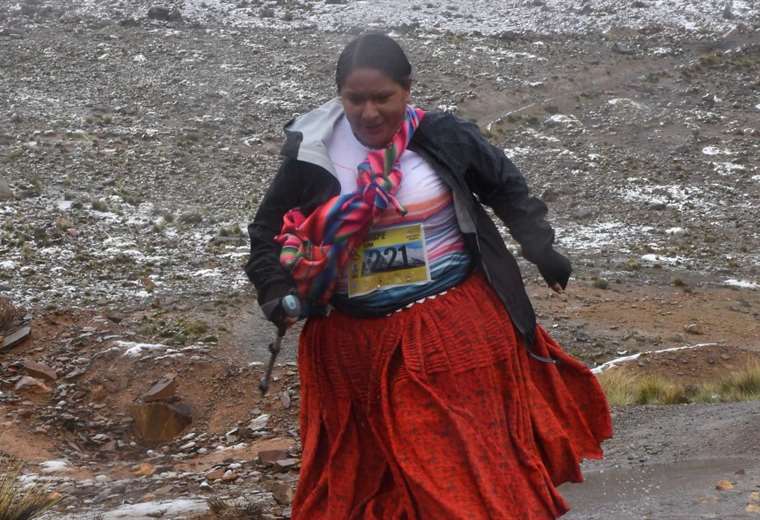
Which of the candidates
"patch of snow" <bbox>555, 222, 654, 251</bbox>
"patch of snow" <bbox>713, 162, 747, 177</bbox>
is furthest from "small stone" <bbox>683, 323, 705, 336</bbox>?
"patch of snow" <bbox>713, 162, 747, 177</bbox>

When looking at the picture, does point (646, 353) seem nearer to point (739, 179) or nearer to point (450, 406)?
point (450, 406)

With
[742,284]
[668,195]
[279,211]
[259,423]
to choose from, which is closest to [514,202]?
[279,211]

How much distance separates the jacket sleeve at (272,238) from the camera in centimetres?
293

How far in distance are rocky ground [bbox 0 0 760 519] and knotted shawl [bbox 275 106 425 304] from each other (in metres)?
1.98

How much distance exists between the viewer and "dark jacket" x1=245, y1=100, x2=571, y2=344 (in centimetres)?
295

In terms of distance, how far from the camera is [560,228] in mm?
12797

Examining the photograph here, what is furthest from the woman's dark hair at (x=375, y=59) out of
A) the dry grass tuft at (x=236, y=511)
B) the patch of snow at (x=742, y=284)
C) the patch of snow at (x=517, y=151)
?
the patch of snow at (x=517, y=151)

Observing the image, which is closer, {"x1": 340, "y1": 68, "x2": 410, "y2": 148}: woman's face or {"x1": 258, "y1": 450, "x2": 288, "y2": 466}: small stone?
{"x1": 340, "y1": 68, "x2": 410, "y2": 148}: woman's face

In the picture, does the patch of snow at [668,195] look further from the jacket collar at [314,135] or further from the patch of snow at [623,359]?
the jacket collar at [314,135]

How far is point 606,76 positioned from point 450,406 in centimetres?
1725

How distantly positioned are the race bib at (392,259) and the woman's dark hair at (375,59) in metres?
0.41

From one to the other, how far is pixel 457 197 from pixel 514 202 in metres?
0.22

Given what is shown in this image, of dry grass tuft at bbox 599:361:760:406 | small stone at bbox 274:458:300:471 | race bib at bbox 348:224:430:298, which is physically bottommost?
dry grass tuft at bbox 599:361:760:406

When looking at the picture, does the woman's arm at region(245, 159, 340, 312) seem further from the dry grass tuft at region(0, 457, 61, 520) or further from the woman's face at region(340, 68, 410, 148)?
the dry grass tuft at region(0, 457, 61, 520)
